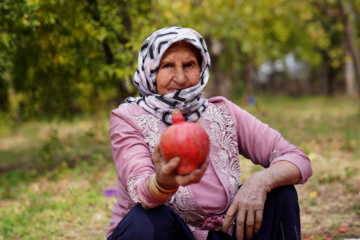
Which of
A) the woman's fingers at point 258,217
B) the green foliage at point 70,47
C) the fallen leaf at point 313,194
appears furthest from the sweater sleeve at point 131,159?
the fallen leaf at point 313,194

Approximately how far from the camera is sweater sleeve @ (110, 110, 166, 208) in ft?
6.18

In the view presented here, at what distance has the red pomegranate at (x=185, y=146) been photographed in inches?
64.2

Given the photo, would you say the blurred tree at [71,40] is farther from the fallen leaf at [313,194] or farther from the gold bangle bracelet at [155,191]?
the gold bangle bracelet at [155,191]

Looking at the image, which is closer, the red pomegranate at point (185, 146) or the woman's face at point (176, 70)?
the red pomegranate at point (185, 146)

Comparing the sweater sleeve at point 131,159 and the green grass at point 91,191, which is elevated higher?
the sweater sleeve at point 131,159

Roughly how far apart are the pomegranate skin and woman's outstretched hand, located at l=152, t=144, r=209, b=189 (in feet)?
0.06

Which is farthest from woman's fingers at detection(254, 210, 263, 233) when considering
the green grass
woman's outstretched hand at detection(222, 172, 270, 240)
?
the green grass

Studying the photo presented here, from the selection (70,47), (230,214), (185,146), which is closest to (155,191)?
(185,146)

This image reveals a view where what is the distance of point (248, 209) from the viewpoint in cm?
212

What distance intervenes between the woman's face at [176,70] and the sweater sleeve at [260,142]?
344mm

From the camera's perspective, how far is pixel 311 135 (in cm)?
856

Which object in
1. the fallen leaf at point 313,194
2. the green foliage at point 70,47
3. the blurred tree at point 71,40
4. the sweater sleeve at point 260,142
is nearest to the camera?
the sweater sleeve at point 260,142

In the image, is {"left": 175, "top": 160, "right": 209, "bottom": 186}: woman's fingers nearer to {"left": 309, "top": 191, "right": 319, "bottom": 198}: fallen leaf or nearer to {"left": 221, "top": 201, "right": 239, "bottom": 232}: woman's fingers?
{"left": 221, "top": 201, "right": 239, "bottom": 232}: woman's fingers

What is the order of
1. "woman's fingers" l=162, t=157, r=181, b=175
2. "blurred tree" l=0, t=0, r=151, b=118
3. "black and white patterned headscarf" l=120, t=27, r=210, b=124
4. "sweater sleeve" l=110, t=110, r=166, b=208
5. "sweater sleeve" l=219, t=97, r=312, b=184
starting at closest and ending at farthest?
"woman's fingers" l=162, t=157, r=181, b=175 → "sweater sleeve" l=110, t=110, r=166, b=208 → "black and white patterned headscarf" l=120, t=27, r=210, b=124 → "sweater sleeve" l=219, t=97, r=312, b=184 → "blurred tree" l=0, t=0, r=151, b=118
